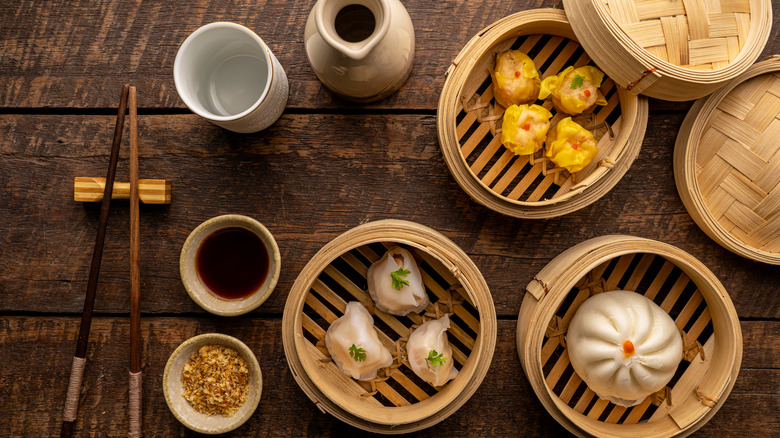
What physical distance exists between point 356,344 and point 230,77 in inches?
32.3

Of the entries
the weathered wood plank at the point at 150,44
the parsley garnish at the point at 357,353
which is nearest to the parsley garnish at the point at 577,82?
the weathered wood plank at the point at 150,44

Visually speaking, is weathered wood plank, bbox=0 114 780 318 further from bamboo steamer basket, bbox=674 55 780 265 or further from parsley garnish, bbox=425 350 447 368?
parsley garnish, bbox=425 350 447 368

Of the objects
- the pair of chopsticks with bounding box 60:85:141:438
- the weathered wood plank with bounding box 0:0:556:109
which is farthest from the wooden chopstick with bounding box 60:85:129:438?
the weathered wood plank with bounding box 0:0:556:109

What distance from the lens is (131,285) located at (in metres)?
1.34

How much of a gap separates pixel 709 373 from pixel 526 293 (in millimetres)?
562

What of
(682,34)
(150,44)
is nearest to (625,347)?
(682,34)

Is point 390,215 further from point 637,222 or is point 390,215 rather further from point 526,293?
point 637,222

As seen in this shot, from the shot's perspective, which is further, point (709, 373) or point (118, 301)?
point (118, 301)

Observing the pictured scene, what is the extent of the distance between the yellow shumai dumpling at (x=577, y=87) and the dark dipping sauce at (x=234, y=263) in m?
0.94

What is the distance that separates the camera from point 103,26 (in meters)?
1.42

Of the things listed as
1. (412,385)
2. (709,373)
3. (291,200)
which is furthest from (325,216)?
(709,373)

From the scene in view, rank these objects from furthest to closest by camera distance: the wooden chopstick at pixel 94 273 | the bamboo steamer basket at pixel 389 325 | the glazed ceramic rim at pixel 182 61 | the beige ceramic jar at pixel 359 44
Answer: the wooden chopstick at pixel 94 273, the bamboo steamer basket at pixel 389 325, the glazed ceramic rim at pixel 182 61, the beige ceramic jar at pixel 359 44

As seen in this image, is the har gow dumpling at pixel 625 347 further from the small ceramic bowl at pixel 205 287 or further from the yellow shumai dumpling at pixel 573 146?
the small ceramic bowl at pixel 205 287

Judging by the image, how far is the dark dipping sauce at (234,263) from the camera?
1.33 metres
